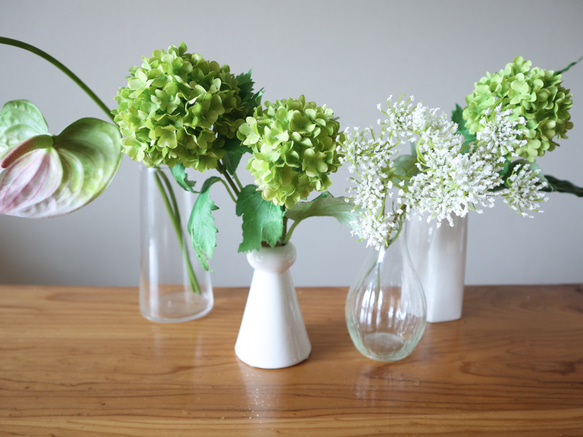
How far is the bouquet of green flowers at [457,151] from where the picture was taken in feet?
1.78

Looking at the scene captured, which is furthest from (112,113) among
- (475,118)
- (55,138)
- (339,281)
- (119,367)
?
(339,281)

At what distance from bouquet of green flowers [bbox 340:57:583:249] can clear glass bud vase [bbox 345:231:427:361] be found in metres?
0.05

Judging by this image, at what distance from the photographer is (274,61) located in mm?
1424

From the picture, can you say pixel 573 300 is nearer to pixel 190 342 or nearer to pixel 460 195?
pixel 460 195

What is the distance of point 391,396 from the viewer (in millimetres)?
621

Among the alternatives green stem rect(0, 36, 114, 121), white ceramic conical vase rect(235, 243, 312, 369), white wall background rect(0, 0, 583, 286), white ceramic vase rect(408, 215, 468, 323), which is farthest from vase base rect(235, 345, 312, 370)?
white wall background rect(0, 0, 583, 286)

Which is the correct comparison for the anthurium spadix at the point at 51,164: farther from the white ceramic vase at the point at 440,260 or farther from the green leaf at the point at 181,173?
the white ceramic vase at the point at 440,260

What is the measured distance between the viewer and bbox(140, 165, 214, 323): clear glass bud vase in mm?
745

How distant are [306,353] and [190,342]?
7.5 inches

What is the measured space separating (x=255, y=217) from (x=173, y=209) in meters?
0.23

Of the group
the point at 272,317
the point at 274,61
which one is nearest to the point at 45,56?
the point at 272,317

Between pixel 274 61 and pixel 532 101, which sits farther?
pixel 274 61

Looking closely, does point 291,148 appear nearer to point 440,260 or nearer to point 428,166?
point 428,166

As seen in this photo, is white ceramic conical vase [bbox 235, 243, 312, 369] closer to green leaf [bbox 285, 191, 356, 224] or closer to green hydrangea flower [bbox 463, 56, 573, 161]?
green leaf [bbox 285, 191, 356, 224]
